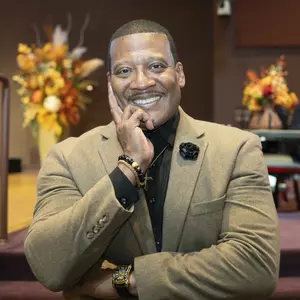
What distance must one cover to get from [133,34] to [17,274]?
1.52 m

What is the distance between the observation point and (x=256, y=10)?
5.57 m

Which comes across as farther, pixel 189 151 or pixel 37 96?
pixel 37 96

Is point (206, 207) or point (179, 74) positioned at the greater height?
point (179, 74)

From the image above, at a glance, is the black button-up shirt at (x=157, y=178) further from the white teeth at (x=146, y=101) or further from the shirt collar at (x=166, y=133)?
the white teeth at (x=146, y=101)

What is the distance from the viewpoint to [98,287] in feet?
4.02

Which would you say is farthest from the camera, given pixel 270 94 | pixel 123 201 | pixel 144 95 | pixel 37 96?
pixel 37 96

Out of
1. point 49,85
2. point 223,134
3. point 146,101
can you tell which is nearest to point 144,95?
point 146,101

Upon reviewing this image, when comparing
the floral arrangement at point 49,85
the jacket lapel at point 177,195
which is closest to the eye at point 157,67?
the jacket lapel at point 177,195

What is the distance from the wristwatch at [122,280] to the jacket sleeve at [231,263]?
0.13 feet

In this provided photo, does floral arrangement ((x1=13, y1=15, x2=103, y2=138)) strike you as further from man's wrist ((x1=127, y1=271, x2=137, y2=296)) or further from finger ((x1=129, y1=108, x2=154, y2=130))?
man's wrist ((x1=127, y1=271, x2=137, y2=296))

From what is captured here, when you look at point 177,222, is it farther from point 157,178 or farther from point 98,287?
point 98,287

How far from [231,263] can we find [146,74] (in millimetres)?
517

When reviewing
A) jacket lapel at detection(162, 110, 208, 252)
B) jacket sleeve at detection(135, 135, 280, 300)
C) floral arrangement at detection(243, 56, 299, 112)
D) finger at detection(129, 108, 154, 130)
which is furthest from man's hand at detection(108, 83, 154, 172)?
floral arrangement at detection(243, 56, 299, 112)

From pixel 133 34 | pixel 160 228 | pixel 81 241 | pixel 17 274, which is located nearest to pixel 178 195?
pixel 160 228
